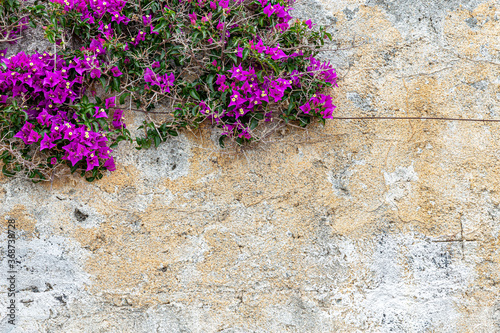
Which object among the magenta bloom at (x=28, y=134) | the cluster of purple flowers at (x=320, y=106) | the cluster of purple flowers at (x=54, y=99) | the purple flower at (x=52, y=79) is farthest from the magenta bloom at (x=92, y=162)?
the cluster of purple flowers at (x=320, y=106)

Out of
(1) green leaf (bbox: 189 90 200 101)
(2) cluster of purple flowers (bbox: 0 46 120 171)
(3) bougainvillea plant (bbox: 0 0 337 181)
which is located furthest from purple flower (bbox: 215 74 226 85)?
(2) cluster of purple flowers (bbox: 0 46 120 171)

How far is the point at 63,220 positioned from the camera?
1.67 meters

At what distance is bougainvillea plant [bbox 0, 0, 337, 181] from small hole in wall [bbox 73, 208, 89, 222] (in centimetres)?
15

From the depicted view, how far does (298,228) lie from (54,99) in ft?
3.95

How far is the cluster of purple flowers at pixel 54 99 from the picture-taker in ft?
5.25

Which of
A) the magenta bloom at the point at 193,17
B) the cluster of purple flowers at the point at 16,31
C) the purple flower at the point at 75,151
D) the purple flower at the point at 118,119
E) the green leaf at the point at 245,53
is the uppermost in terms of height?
the magenta bloom at the point at 193,17

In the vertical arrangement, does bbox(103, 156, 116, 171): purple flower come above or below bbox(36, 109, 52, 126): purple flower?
below

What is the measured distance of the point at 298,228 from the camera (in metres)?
1.72

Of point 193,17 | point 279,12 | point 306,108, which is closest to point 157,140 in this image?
point 193,17

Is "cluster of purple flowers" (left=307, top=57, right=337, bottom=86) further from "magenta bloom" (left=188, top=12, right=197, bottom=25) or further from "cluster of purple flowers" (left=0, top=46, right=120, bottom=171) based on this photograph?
"cluster of purple flowers" (left=0, top=46, right=120, bottom=171)

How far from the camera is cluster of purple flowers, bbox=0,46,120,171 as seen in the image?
1.60 m

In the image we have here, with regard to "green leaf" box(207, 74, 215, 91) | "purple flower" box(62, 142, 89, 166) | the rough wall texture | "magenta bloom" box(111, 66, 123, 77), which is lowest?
the rough wall texture

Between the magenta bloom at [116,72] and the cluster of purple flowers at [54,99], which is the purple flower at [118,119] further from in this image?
the magenta bloom at [116,72]

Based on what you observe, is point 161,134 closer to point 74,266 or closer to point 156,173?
point 156,173
